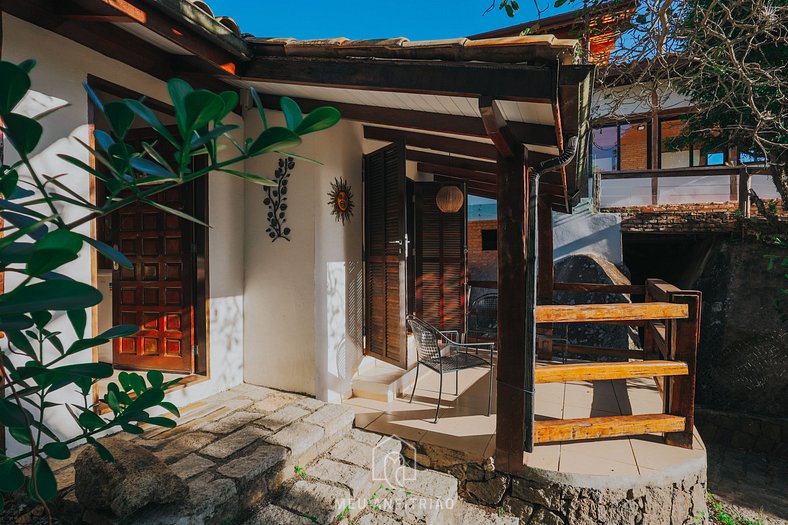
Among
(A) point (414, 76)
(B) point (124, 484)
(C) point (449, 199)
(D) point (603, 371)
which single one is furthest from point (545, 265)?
(B) point (124, 484)

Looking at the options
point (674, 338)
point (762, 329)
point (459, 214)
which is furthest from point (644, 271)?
point (674, 338)

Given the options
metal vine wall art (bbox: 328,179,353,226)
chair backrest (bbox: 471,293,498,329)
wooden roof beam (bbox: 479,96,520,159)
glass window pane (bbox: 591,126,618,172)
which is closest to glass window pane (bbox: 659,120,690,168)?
glass window pane (bbox: 591,126,618,172)

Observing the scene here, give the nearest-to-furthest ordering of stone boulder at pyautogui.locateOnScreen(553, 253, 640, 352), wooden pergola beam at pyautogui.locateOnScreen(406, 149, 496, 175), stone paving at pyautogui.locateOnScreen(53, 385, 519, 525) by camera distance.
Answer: stone paving at pyautogui.locateOnScreen(53, 385, 519, 525) < wooden pergola beam at pyautogui.locateOnScreen(406, 149, 496, 175) < stone boulder at pyautogui.locateOnScreen(553, 253, 640, 352)

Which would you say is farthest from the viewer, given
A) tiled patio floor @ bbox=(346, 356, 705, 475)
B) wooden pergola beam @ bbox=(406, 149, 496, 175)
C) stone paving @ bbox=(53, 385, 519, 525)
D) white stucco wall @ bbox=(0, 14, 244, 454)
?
wooden pergola beam @ bbox=(406, 149, 496, 175)

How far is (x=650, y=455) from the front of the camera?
3232 millimetres

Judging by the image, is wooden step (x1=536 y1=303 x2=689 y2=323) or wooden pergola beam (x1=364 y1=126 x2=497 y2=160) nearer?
wooden step (x1=536 y1=303 x2=689 y2=323)

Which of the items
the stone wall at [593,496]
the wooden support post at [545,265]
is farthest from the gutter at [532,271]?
the wooden support post at [545,265]

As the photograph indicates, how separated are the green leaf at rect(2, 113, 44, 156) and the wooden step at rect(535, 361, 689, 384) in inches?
121

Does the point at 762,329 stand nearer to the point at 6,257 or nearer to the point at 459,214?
the point at 459,214

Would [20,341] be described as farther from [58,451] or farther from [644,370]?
[644,370]

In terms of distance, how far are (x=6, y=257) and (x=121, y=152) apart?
0.22m

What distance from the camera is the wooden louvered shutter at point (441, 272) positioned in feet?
19.5

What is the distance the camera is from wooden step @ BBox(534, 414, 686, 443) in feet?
10.3

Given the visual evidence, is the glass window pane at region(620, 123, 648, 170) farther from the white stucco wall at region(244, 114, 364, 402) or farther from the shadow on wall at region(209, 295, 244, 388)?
the shadow on wall at region(209, 295, 244, 388)
